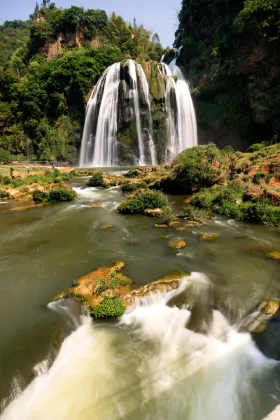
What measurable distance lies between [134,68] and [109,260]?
35.0 meters

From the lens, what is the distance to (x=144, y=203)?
1496 centimetres

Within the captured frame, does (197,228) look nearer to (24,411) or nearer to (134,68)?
(24,411)

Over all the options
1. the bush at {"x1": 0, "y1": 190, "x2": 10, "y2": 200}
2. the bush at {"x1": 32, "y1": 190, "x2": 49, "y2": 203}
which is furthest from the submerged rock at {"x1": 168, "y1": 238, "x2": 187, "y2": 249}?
the bush at {"x1": 0, "y1": 190, "x2": 10, "y2": 200}

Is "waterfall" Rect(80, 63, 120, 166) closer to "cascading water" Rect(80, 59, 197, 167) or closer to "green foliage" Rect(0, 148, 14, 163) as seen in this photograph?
"cascading water" Rect(80, 59, 197, 167)

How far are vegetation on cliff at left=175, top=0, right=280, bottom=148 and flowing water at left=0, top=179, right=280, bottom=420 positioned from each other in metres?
28.3

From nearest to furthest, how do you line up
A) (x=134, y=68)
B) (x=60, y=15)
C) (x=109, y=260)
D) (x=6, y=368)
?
(x=6, y=368) < (x=109, y=260) < (x=134, y=68) < (x=60, y=15)

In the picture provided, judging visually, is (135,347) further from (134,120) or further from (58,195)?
(134,120)

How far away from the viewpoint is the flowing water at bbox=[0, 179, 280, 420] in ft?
15.0

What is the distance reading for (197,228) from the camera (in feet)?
40.4

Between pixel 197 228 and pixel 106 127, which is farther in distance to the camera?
pixel 106 127

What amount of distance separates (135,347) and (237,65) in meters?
37.0

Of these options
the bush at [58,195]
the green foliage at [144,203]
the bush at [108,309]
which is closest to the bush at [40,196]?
the bush at [58,195]

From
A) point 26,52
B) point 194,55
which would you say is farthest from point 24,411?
point 26,52

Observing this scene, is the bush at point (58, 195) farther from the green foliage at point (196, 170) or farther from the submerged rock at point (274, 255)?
the submerged rock at point (274, 255)
